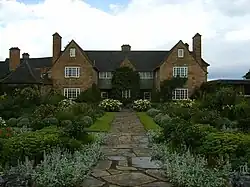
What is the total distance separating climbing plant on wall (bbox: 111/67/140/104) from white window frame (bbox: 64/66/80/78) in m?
4.98

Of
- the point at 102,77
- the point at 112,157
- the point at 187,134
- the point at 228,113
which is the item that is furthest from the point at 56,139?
the point at 102,77

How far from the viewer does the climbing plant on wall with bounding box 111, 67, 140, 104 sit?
4797 centimetres

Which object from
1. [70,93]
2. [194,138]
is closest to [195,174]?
[194,138]

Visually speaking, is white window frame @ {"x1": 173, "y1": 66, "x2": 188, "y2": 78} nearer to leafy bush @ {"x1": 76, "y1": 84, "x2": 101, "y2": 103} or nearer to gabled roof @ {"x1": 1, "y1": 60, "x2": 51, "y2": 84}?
leafy bush @ {"x1": 76, "y1": 84, "x2": 101, "y2": 103}

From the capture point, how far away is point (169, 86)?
46469 millimetres

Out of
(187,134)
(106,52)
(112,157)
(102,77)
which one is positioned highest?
(106,52)

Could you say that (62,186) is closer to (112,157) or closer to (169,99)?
(112,157)

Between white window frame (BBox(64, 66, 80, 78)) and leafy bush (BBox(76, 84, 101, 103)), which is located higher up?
white window frame (BBox(64, 66, 80, 78))

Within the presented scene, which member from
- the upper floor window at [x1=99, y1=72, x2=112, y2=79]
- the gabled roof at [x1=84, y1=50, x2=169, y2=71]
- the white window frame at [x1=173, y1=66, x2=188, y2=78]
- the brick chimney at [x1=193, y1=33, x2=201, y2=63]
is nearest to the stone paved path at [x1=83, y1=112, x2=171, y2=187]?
the white window frame at [x1=173, y1=66, x2=188, y2=78]

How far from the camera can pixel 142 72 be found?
5134 centimetres

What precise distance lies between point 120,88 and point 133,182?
134 ft

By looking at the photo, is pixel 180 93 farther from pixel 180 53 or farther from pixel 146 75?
pixel 146 75

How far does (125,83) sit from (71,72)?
24.1 ft

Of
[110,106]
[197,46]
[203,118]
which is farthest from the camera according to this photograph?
[197,46]
